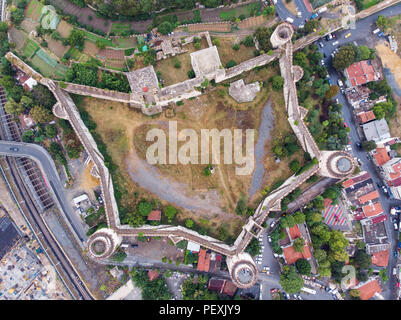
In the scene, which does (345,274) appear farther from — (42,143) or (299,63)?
(42,143)

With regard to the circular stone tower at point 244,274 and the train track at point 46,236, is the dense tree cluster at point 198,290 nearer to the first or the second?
the circular stone tower at point 244,274

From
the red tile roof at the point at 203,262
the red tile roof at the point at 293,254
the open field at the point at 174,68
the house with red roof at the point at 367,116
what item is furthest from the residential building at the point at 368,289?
the open field at the point at 174,68

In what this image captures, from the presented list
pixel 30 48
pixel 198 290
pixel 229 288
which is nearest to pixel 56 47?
pixel 30 48

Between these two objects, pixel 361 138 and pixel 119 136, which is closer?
pixel 119 136

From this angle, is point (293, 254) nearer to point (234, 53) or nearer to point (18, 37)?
point (234, 53)

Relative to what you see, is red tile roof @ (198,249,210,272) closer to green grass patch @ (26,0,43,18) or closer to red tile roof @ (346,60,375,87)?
red tile roof @ (346,60,375,87)

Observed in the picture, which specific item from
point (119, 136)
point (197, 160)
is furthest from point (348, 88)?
point (119, 136)

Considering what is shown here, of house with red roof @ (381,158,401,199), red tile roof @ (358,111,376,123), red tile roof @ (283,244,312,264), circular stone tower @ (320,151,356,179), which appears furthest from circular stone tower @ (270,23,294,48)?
red tile roof @ (283,244,312,264)

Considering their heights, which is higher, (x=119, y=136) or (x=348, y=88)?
(x=119, y=136)
